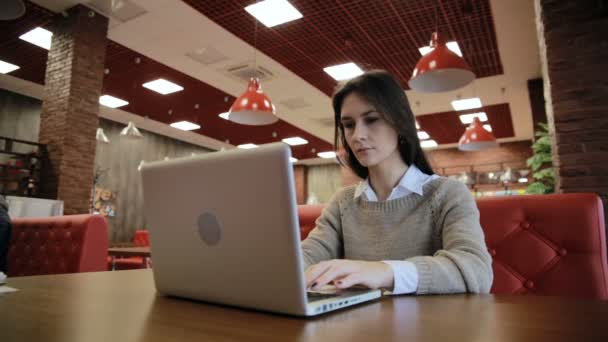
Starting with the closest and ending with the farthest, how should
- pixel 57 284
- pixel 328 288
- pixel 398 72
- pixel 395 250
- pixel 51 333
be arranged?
pixel 51 333
pixel 328 288
pixel 57 284
pixel 395 250
pixel 398 72

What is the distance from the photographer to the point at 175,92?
24.6ft

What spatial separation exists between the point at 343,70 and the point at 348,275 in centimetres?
585

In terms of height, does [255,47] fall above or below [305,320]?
above

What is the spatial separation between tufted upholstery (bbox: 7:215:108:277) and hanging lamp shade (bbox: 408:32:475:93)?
2.65 metres

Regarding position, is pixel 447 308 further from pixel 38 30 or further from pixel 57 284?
pixel 38 30

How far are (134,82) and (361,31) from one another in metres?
4.26

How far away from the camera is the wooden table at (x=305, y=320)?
512 millimetres

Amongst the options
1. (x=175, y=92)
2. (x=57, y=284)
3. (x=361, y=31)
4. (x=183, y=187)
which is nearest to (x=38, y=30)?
(x=175, y=92)

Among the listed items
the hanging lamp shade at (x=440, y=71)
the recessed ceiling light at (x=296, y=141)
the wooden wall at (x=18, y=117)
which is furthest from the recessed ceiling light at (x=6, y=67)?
the hanging lamp shade at (x=440, y=71)

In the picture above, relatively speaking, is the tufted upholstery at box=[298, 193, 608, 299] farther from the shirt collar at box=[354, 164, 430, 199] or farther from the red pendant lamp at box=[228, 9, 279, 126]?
the red pendant lamp at box=[228, 9, 279, 126]

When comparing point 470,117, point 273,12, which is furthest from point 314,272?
point 470,117

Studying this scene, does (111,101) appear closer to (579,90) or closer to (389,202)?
(579,90)

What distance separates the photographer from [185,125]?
984 cm

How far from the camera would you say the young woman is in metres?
1.08
